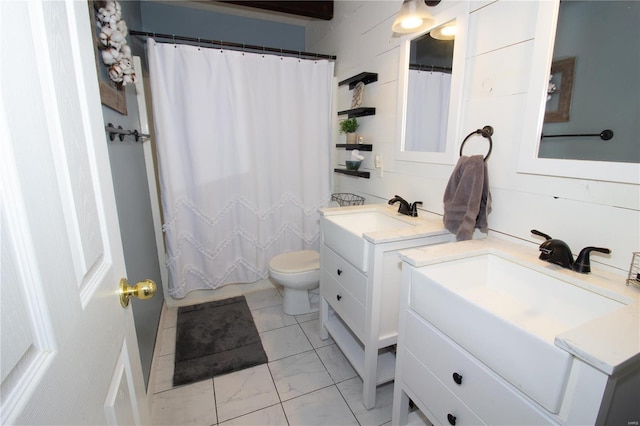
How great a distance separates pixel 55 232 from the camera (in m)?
0.42

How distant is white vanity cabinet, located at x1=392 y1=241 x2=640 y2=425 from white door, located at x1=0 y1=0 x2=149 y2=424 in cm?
91

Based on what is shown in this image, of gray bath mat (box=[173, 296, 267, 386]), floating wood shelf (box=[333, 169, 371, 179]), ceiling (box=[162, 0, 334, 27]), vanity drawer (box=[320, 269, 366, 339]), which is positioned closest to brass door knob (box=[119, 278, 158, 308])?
vanity drawer (box=[320, 269, 366, 339])

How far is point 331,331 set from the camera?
199 cm

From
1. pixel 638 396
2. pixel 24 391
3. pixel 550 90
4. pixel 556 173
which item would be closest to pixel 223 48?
pixel 550 90

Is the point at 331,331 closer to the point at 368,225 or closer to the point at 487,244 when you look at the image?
the point at 368,225

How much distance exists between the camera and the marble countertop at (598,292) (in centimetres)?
61

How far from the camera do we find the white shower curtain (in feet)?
7.22

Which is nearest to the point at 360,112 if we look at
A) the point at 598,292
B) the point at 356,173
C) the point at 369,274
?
the point at 356,173

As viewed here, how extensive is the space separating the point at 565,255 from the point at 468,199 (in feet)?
1.38

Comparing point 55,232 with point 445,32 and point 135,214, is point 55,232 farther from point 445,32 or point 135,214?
point 445,32

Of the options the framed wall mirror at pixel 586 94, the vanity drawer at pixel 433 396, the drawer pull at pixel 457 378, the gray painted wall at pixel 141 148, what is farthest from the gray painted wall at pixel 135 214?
the framed wall mirror at pixel 586 94

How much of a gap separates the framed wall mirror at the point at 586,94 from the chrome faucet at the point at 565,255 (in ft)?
0.78

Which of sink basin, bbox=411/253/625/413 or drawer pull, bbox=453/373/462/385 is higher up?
sink basin, bbox=411/253/625/413

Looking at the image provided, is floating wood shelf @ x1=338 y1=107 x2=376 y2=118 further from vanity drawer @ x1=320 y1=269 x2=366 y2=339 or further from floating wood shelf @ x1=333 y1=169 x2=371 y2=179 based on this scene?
vanity drawer @ x1=320 y1=269 x2=366 y2=339
